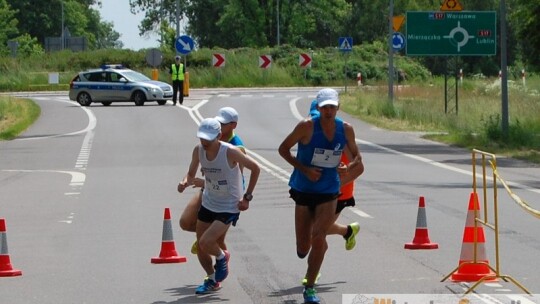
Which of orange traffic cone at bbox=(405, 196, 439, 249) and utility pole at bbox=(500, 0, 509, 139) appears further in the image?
utility pole at bbox=(500, 0, 509, 139)

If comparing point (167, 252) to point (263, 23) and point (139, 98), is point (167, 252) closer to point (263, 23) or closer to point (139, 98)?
point (139, 98)

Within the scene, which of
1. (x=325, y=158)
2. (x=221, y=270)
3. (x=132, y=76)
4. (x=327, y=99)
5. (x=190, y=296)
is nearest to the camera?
(x=327, y=99)

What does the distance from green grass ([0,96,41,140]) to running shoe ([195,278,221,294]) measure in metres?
24.7

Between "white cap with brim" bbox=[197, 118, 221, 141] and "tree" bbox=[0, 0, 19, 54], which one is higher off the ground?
"tree" bbox=[0, 0, 19, 54]

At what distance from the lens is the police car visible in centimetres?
5000

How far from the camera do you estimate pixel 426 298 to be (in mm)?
10000

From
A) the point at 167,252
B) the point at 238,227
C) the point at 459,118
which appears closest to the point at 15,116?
the point at 459,118

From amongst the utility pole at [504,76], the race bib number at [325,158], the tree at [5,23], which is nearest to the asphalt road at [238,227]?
the race bib number at [325,158]

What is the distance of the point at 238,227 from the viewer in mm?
15383

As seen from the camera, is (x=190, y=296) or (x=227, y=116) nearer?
(x=190, y=296)

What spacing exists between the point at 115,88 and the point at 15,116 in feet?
27.5

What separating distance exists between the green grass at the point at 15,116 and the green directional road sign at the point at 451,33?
1158 cm

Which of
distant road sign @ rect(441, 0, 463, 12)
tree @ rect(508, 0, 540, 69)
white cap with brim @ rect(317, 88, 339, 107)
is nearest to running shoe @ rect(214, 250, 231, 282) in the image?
A: white cap with brim @ rect(317, 88, 339, 107)

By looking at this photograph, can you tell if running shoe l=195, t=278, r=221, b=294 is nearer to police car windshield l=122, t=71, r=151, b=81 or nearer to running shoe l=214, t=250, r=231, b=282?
running shoe l=214, t=250, r=231, b=282
